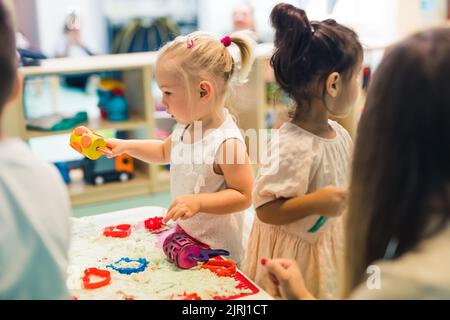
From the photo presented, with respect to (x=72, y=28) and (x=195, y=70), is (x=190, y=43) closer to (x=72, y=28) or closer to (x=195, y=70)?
(x=195, y=70)

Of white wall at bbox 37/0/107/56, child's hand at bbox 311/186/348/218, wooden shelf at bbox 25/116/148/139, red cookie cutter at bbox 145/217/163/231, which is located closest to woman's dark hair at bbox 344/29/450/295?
child's hand at bbox 311/186/348/218

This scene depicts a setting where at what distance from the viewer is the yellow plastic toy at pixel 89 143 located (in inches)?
36.9

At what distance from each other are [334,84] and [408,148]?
0.70ft

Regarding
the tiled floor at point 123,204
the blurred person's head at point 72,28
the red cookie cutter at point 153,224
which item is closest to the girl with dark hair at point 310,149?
the red cookie cutter at point 153,224

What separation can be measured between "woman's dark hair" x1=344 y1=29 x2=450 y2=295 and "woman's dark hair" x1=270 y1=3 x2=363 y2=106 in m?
0.16

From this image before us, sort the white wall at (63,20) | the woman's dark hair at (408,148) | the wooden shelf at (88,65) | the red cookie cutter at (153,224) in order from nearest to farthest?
the woman's dark hair at (408,148)
the red cookie cutter at (153,224)
the wooden shelf at (88,65)
the white wall at (63,20)

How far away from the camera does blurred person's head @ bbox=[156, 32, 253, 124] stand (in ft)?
2.87

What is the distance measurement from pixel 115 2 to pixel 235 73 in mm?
3773

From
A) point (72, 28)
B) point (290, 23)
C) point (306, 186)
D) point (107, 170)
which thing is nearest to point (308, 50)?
point (290, 23)

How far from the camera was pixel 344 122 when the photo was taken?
75 cm

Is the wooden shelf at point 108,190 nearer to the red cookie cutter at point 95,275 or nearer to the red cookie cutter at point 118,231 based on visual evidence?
the red cookie cutter at point 118,231

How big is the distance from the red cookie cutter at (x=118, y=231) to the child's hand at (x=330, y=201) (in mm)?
373

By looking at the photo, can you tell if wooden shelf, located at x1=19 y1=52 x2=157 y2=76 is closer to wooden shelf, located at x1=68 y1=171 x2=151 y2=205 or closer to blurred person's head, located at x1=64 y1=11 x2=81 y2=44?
wooden shelf, located at x1=68 y1=171 x2=151 y2=205
